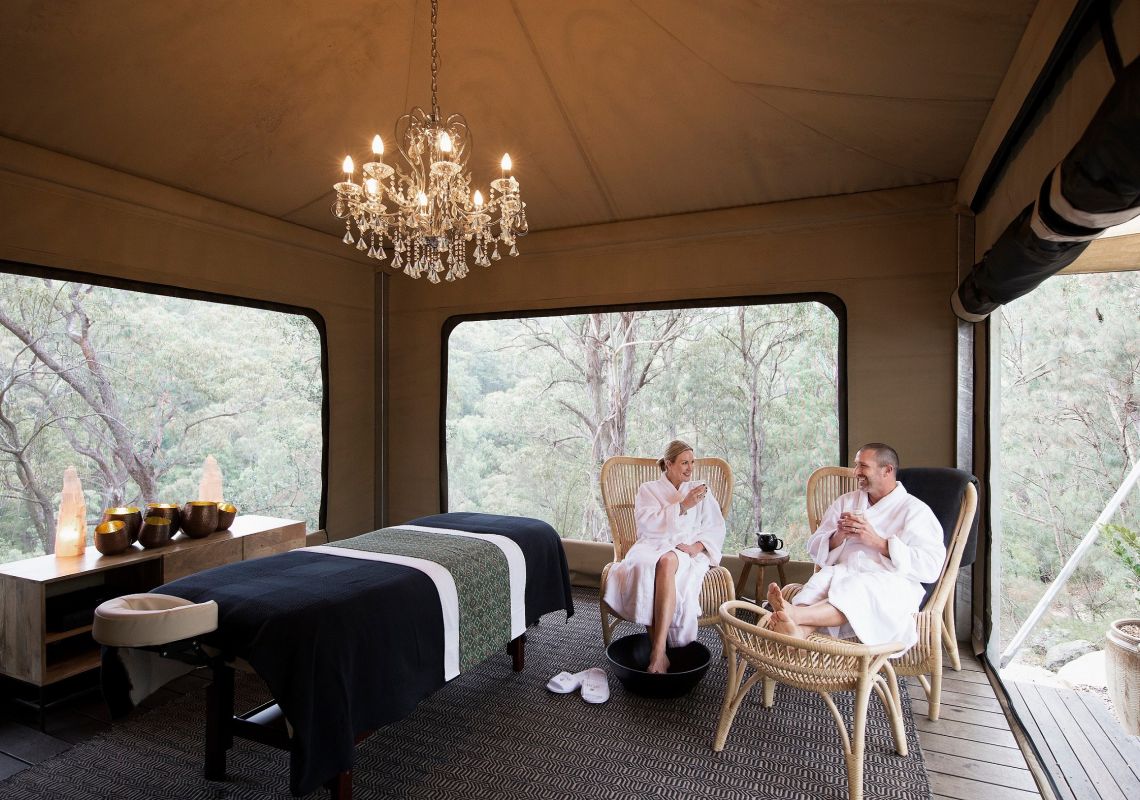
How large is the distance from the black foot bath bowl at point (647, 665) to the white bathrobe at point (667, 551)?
2.6 inches

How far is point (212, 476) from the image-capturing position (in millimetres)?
3922

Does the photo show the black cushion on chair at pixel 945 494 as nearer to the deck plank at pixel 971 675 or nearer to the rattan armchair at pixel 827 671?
the rattan armchair at pixel 827 671

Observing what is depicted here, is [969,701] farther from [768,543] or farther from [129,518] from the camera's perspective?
[129,518]

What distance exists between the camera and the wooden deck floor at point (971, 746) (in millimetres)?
Answer: 2281

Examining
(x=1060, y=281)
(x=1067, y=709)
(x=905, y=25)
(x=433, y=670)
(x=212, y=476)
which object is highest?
(x=905, y=25)

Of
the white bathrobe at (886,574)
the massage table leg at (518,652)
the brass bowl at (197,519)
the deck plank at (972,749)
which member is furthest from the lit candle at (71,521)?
the deck plank at (972,749)

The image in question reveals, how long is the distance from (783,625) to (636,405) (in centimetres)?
414

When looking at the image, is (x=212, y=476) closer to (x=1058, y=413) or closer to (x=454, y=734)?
(x=454, y=734)

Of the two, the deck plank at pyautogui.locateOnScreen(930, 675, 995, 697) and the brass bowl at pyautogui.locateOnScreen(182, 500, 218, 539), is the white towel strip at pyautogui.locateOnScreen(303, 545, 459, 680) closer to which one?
the brass bowl at pyautogui.locateOnScreen(182, 500, 218, 539)

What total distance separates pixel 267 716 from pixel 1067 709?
3319 mm

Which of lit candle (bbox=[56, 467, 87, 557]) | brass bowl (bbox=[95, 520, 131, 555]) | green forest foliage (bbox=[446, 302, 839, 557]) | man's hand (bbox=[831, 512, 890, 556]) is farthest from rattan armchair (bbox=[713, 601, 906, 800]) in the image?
green forest foliage (bbox=[446, 302, 839, 557])

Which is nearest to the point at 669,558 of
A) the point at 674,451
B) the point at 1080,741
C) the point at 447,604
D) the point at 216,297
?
the point at 674,451

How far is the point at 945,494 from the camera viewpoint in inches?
114

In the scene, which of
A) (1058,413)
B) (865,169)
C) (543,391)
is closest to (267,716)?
(865,169)
